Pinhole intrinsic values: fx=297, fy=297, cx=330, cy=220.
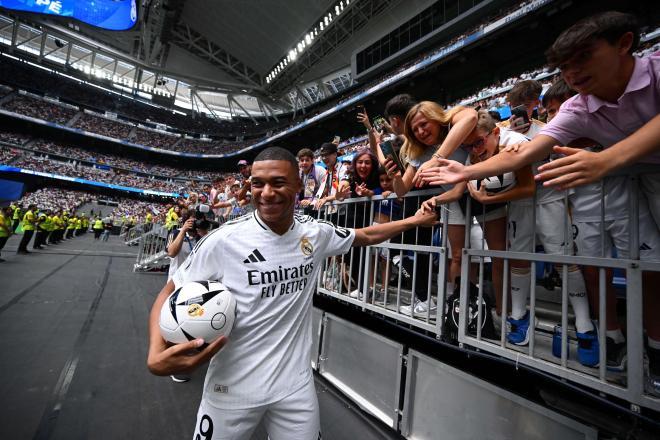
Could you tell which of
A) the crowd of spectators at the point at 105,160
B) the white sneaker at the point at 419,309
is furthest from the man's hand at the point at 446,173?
the crowd of spectators at the point at 105,160

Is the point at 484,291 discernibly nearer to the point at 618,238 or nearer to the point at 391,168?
the point at 618,238

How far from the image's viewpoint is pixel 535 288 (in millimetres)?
2441

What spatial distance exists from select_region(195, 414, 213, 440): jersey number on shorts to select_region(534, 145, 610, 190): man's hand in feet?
5.97

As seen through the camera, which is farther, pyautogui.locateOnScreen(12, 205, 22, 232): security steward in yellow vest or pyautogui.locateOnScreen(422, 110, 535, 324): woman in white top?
pyautogui.locateOnScreen(12, 205, 22, 232): security steward in yellow vest

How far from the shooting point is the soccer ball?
1.44 metres

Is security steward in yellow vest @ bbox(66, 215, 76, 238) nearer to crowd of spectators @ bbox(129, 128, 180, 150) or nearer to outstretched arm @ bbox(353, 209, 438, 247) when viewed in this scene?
crowd of spectators @ bbox(129, 128, 180, 150)

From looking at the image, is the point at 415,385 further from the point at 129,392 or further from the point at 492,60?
the point at 492,60

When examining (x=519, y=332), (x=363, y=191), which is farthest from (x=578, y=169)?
(x=363, y=191)

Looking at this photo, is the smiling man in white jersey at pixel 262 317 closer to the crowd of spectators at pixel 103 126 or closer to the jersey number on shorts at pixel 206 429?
the jersey number on shorts at pixel 206 429

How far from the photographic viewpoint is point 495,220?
7.47 feet

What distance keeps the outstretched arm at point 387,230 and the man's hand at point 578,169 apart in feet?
3.15

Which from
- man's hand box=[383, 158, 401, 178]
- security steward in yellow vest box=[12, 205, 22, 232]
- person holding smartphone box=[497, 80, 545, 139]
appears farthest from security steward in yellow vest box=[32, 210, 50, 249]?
person holding smartphone box=[497, 80, 545, 139]

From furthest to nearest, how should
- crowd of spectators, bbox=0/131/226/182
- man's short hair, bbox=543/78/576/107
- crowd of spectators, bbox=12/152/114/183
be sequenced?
crowd of spectators, bbox=0/131/226/182, crowd of spectators, bbox=12/152/114/183, man's short hair, bbox=543/78/576/107

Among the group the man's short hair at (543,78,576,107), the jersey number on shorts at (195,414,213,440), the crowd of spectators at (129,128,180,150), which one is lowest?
the jersey number on shorts at (195,414,213,440)
